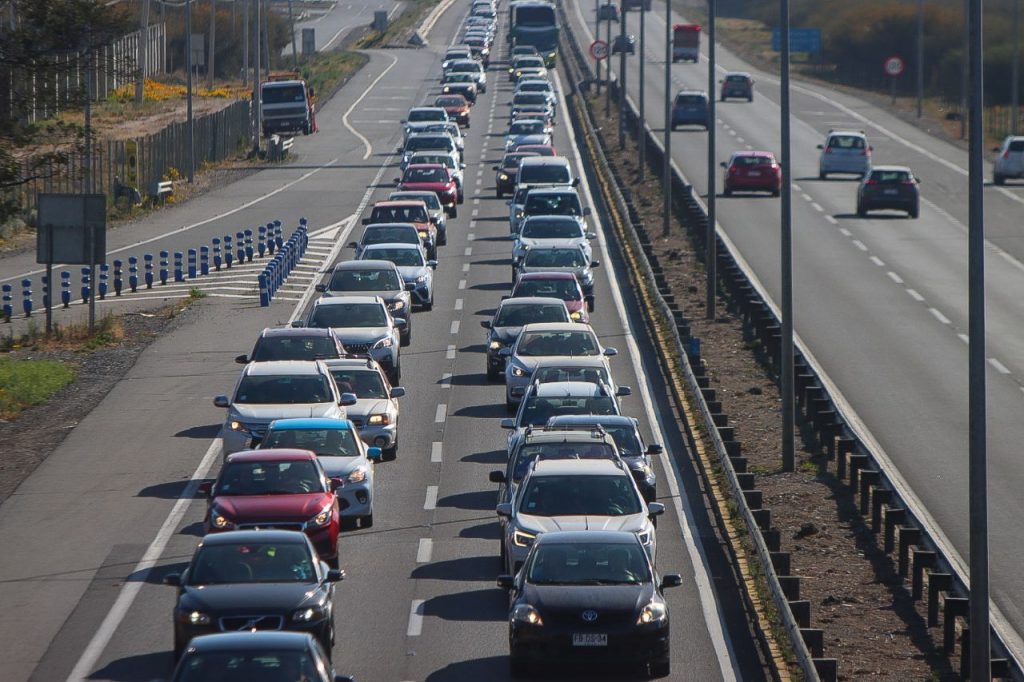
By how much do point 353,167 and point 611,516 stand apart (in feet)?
171

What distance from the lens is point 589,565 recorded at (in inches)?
632

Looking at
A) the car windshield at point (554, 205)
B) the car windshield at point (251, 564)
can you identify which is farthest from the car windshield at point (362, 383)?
the car windshield at point (554, 205)

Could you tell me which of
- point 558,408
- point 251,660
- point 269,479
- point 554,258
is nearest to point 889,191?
point 554,258

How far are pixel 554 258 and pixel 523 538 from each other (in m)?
22.4

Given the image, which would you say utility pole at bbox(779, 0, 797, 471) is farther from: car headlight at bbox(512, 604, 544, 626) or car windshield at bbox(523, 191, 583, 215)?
car windshield at bbox(523, 191, 583, 215)

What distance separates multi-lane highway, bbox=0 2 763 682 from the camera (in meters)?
16.8

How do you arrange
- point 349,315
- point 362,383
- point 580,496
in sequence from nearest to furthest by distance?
point 580,496
point 362,383
point 349,315

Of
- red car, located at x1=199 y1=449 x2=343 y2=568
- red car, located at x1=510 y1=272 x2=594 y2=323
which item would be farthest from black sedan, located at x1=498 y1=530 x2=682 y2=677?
red car, located at x1=510 y1=272 x2=594 y2=323

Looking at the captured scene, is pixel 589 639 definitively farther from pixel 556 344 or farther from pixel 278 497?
pixel 556 344

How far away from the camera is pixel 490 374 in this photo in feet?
106

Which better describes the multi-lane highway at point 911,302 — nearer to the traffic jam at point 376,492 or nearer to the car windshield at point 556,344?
the traffic jam at point 376,492

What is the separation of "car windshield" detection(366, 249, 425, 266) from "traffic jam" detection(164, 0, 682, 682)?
39mm

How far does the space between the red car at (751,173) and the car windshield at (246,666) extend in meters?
47.6

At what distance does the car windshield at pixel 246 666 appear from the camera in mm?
12602
